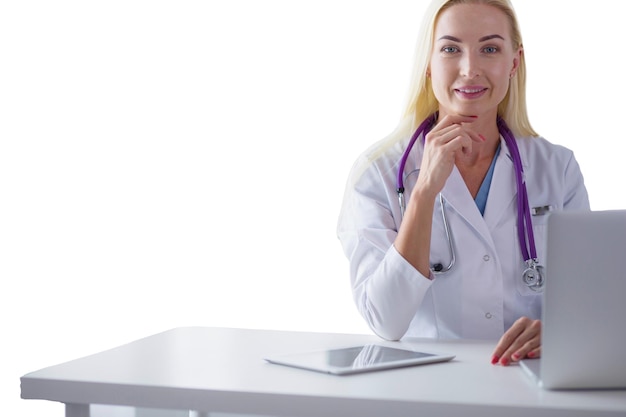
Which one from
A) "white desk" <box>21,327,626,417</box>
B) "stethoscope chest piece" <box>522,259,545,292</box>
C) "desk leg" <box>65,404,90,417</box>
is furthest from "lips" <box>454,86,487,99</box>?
"desk leg" <box>65,404,90,417</box>

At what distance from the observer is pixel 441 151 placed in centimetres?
199

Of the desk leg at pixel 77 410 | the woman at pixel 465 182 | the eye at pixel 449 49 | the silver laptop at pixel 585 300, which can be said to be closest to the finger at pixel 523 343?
the silver laptop at pixel 585 300

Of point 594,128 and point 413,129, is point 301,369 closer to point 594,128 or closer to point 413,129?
point 413,129

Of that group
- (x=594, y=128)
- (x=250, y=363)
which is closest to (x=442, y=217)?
(x=250, y=363)

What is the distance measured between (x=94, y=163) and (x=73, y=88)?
0.31 meters

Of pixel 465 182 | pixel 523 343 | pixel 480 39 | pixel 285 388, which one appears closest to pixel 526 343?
pixel 523 343

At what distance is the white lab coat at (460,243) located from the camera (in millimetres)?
2078

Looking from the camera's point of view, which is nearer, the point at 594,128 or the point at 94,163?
the point at 594,128

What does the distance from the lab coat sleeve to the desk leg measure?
0.66 m

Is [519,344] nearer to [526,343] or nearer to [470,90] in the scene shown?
[526,343]

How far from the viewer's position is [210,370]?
4.90 ft

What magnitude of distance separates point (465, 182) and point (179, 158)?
1.73 m

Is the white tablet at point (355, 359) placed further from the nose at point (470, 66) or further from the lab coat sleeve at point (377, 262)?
the nose at point (470, 66)

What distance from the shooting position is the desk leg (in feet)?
4.78
